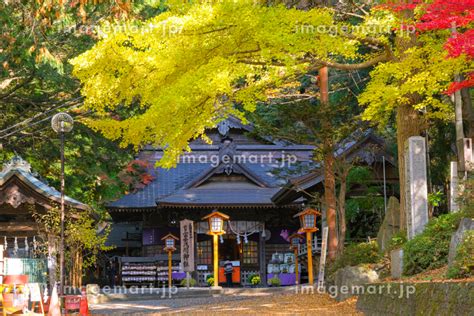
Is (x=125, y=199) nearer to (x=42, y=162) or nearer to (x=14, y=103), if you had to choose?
(x=42, y=162)

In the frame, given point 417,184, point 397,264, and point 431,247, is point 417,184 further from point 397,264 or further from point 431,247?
point 431,247

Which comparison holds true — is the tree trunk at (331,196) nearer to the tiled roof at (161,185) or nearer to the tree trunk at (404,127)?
the tree trunk at (404,127)

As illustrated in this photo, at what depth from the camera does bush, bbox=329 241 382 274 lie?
60.8ft

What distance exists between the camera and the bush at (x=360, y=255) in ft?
60.8

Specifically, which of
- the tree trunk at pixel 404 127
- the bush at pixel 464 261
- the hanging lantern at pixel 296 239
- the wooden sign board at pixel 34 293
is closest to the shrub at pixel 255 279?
the hanging lantern at pixel 296 239

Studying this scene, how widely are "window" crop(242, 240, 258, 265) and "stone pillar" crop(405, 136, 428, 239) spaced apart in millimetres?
19131

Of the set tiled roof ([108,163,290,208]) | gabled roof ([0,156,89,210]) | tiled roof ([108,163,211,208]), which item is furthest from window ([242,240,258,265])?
gabled roof ([0,156,89,210])

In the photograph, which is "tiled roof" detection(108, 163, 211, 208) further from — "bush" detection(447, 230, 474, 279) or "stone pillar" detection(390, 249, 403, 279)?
"bush" detection(447, 230, 474, 279)

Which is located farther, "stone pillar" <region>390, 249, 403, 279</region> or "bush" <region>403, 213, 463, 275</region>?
"stone pillar" <region>390, 249, 403, 279</region>

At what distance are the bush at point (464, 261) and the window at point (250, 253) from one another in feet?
77.4

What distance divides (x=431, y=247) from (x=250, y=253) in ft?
69.4

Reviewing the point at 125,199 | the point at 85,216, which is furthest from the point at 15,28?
the point at 125,199

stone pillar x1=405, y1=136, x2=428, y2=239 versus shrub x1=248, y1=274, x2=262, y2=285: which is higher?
stone pillar x1=405, y1=136, x2=428, y2=239

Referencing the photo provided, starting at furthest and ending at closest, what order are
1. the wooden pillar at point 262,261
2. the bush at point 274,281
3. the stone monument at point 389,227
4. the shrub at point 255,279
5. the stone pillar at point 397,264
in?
the wooden pillar at point 262,261, the shrub at point 255,279, the bush at point 274,281, the stone monument at point 389,227, the stone pillar at point 397,264
